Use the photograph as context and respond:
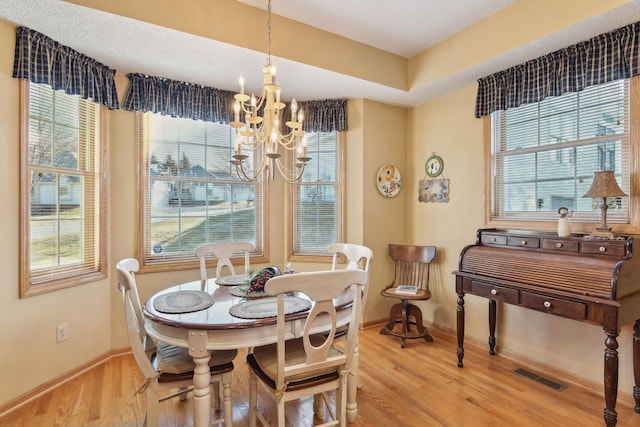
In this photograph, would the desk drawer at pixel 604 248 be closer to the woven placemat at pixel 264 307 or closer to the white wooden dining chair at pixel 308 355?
the white wooden dining chair at pixel 308 355

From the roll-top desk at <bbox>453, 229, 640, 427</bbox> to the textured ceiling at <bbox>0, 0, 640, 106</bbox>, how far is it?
4.66 ft

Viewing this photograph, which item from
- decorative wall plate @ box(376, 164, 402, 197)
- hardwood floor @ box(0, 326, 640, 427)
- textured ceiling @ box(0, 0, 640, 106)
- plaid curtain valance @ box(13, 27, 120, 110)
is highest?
textured ceiling @ box(0, 0, 640, 106)

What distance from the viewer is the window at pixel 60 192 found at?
2359 millimetres

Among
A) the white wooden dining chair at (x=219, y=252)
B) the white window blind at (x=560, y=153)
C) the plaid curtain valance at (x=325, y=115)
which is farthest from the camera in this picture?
the plaid curtain valance at (x=325, y=115)

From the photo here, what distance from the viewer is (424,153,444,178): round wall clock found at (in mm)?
3554

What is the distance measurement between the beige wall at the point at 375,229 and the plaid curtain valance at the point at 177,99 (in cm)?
13

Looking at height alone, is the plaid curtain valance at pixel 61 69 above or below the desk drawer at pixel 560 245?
above

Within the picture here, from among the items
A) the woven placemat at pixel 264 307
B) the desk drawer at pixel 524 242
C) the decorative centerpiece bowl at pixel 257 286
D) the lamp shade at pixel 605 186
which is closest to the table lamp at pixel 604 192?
the lamp shade at pixel 605 186

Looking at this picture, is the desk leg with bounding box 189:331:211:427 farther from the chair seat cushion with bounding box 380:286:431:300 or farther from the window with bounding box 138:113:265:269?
the chair seat cushion with bounding box 380:286:431:300

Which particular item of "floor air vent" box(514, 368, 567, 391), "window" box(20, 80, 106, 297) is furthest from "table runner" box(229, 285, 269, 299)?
"floor air vent" box(514, 368, 567, 391)

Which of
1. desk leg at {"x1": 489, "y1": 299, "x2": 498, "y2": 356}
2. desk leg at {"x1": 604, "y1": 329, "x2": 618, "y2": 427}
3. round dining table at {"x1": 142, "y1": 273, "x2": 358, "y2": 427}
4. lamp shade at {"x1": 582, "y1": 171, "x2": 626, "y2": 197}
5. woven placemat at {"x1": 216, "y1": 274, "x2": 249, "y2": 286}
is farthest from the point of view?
desk leg at {"x1": 489, "y1": 299, "x2": 498, "y2": 356}

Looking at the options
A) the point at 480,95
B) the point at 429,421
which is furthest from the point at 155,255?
the point at 480,95

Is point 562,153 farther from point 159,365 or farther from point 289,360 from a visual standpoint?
point 159,365

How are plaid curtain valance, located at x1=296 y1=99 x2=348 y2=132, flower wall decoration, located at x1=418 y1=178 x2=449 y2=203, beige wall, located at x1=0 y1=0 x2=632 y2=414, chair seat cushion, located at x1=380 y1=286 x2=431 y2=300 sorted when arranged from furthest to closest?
1. plaid curtain valance, located at x1=296 y1=99 x2=348 y2=132
2. flower wall decoration, located at x1=418 y1=178 x2=449 y2=203
3. chair seat cushion, located at x1=380 y1=286 x2=431 y2=300
4. beige wall, located at x1=0 y1=0 x2=632 y2=414
